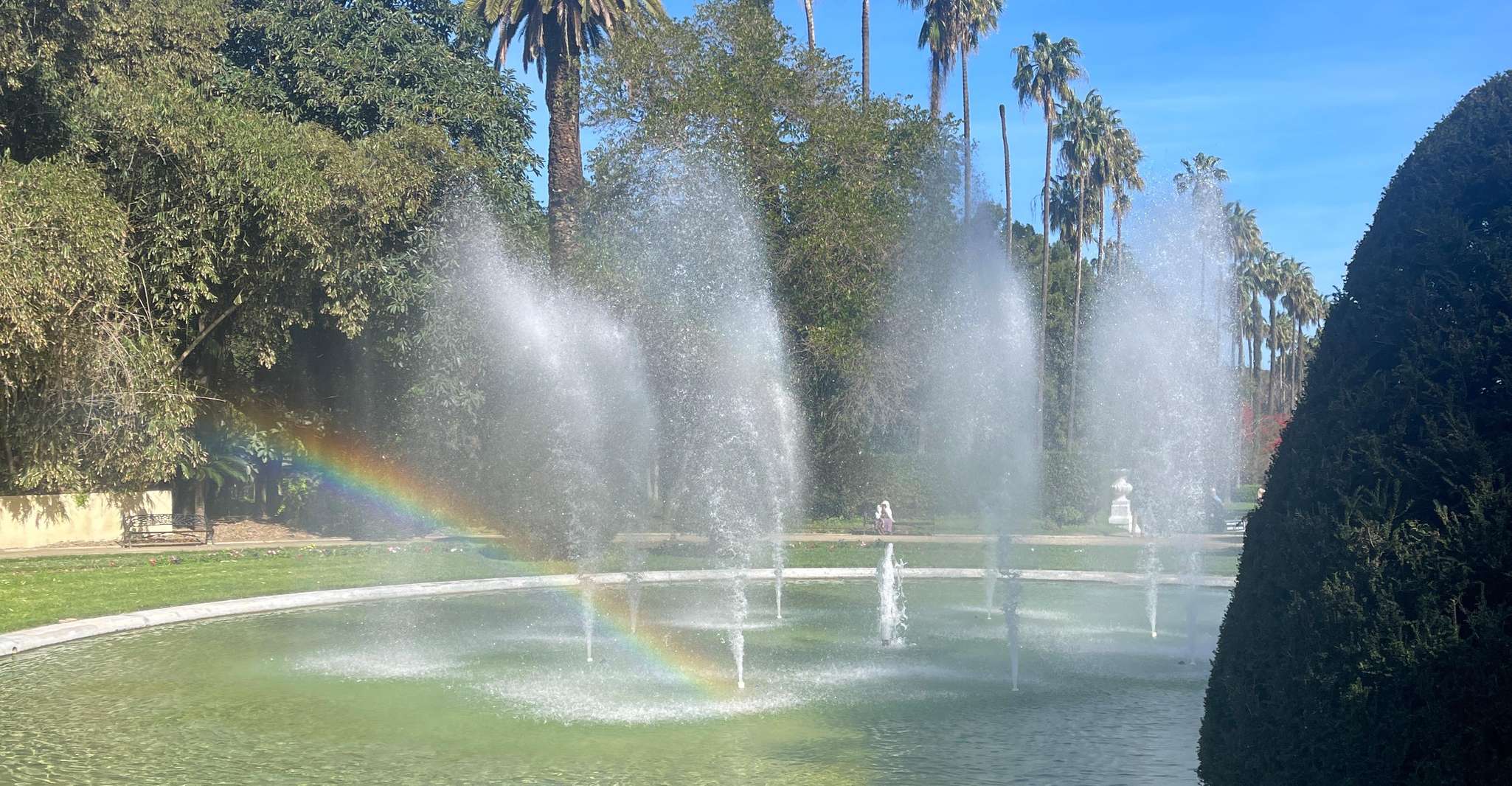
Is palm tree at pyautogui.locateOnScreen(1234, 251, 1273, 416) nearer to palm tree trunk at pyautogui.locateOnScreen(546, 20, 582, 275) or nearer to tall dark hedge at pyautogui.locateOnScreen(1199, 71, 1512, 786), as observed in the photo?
palm tree trunk at pyautogui.locateOnScreen(546, 20, 582, 275)

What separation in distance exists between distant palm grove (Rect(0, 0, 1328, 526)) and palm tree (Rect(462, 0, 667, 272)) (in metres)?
0.11

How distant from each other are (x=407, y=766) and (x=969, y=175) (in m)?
40.3

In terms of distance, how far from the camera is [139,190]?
Result: 26.6 metres

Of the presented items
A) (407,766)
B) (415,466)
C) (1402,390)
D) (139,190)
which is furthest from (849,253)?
(1402,390)

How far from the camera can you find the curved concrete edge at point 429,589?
15.7 meters

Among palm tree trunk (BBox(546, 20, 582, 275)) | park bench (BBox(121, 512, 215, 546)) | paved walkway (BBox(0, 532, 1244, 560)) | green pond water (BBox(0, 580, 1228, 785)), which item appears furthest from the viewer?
palm tree trunk (BBox(546, 20, 582, 275))

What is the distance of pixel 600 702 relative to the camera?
40.4ft

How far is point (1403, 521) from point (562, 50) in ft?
111

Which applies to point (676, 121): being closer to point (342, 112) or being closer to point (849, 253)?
point (849, 253)

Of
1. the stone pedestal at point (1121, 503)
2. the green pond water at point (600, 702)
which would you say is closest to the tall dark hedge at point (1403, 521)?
the green pond water at point (600, 702)

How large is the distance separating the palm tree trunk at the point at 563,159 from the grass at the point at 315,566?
831 cm

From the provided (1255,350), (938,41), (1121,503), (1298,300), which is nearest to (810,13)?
(938,41)

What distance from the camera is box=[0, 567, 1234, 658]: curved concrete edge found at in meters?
15.7

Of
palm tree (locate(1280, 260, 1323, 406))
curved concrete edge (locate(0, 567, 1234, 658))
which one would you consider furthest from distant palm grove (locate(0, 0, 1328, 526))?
palm tree (locate(1280, 260, 1323, 406))
